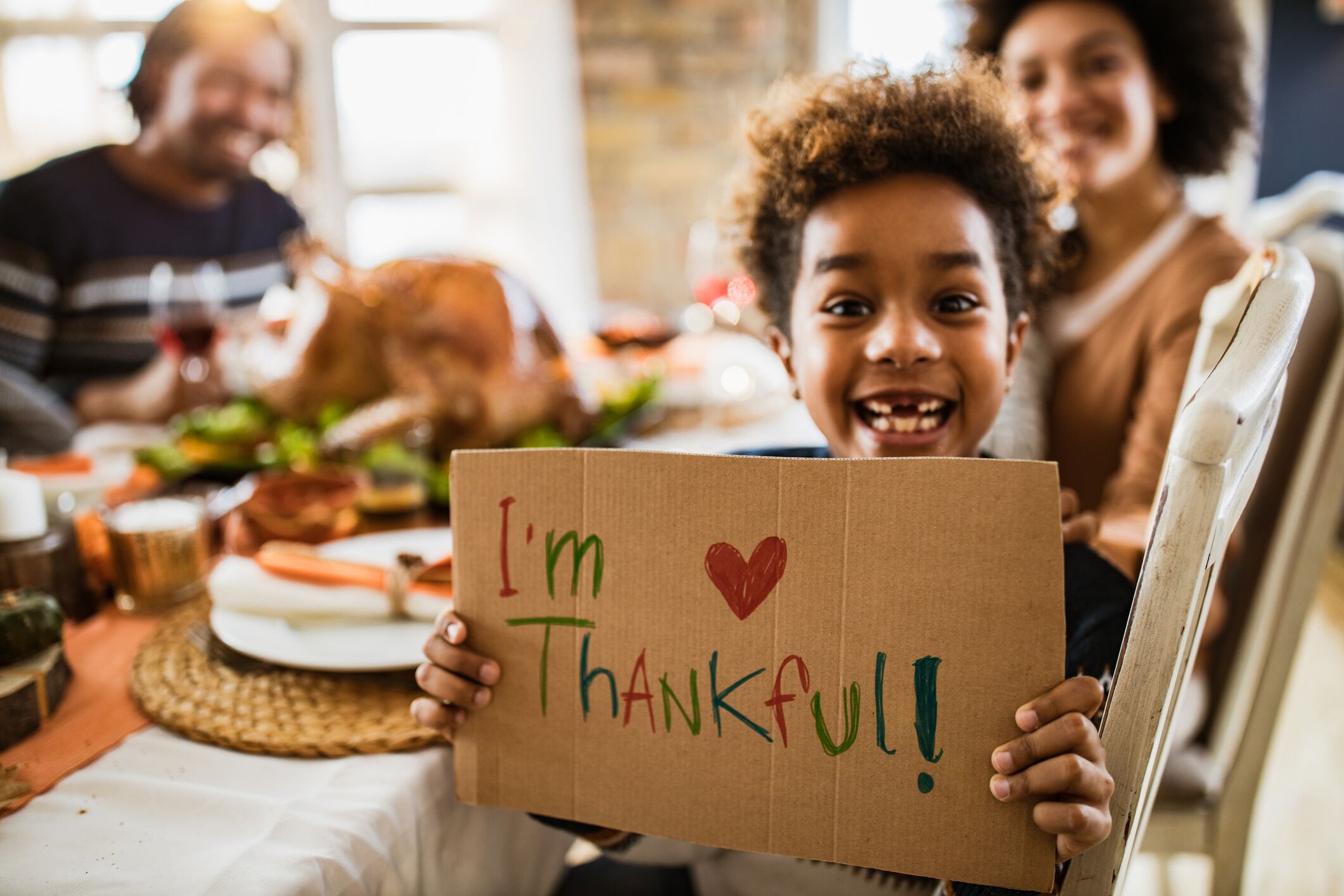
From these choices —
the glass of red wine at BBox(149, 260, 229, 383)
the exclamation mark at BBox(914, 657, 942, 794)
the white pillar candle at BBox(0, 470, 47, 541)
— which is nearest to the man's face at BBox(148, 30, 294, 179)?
the glass of red wine at BBox(149, 260, 229, 383)

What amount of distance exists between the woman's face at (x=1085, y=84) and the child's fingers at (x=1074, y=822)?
0.97m

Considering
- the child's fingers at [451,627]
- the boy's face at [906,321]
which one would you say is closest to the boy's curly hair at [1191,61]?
the boy's face at [906,321]

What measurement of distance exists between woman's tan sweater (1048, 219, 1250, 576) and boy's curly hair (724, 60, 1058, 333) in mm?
339

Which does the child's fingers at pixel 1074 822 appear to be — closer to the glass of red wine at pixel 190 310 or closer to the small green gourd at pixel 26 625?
the small green gourd at pixel 26 625

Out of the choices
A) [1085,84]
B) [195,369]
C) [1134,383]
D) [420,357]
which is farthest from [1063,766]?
[195,369]

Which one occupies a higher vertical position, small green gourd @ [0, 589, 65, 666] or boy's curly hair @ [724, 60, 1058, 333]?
boy's curly hair @ [724, 60, 1058, 333]

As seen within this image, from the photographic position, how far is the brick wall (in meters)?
3.53

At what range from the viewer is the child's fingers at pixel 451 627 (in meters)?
0.60

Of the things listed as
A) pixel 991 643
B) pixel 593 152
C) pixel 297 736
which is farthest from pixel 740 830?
pixel 593 152

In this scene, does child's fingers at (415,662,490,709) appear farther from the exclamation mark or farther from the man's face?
the man's face

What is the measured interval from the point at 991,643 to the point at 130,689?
680 millimetres

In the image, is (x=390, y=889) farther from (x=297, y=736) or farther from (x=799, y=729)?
(x=799, y=729)

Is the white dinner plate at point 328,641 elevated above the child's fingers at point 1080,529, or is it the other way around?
the child's fingers at point 1080,529

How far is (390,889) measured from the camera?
1.93ft
